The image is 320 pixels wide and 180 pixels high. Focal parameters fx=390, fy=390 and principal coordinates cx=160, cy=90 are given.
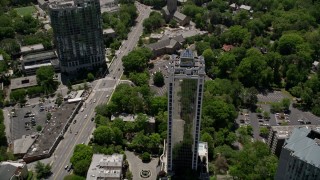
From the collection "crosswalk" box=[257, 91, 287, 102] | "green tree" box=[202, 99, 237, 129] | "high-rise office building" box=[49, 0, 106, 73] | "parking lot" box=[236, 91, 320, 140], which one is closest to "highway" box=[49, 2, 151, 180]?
"high-rise office building" box=[49, 0, 106, 73]

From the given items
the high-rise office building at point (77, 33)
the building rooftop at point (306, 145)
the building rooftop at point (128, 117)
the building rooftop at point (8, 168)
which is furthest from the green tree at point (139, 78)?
the building rooftop at point (306, 145)

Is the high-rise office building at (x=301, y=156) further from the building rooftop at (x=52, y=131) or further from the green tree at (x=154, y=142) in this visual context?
the building rooftop at (x=52, y=131)

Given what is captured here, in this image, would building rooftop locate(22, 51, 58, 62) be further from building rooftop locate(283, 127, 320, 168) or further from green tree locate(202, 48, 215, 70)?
building rooftop locate(283, 127, 320, 168)

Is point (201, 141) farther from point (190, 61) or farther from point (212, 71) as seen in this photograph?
point (212, 71)

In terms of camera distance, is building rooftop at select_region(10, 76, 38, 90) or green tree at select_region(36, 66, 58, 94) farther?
building rooftop at select_region(10, 76, 38, 90)

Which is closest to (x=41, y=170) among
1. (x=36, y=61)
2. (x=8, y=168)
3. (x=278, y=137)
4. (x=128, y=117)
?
(x=8, y=168)
